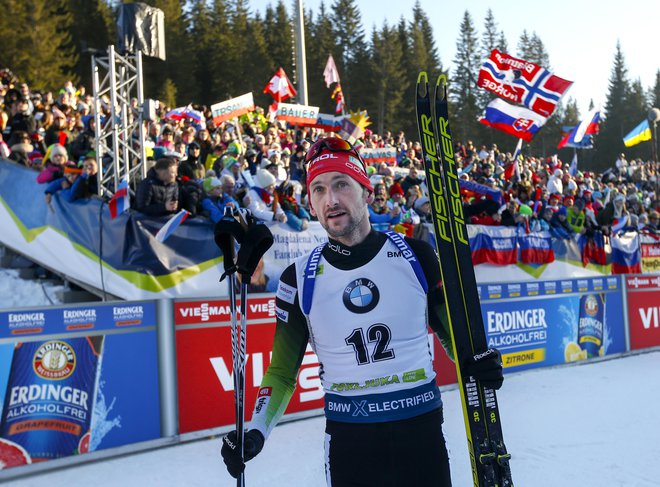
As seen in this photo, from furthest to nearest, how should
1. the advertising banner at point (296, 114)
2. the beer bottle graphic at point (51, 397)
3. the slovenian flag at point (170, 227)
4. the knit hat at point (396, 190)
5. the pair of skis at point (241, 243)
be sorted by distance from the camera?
1. the advertising banner at point (296, 114)
2. the knit hat at point (396, 190)
3. the slovenian flag at point (170, 227)
4. the beer bottle graphic at point (51, 397)
5. the pair of skis at point (241, 243)

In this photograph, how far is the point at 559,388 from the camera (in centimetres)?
899

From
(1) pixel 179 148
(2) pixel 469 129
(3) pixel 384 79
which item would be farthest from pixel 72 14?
(1) pixel 179 148

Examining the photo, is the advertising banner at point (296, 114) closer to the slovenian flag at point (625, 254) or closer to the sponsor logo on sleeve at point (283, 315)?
the slovenian flag at point (625, 254)

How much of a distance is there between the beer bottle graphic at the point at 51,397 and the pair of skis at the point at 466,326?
4546 mm

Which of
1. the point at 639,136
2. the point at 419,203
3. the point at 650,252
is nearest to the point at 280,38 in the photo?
the point at 639,136

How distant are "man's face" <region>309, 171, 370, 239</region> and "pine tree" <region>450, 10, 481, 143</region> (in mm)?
66673

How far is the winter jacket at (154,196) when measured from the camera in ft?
29.4

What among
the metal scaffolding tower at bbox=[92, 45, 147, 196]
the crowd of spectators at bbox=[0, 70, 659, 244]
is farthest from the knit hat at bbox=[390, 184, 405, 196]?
the metal scaffolding tower at bbox=[92, 45, 147, 196]

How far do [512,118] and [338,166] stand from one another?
13586 mm

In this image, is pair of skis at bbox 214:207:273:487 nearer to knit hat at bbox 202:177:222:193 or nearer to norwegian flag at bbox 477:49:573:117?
knit hat at bbox 202:177:222:193

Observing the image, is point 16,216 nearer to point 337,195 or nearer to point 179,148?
point 179,148

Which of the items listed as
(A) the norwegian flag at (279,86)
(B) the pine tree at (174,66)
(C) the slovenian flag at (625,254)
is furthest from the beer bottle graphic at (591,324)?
(B) the pine tree at (174,66)

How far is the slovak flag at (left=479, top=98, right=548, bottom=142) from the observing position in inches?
593

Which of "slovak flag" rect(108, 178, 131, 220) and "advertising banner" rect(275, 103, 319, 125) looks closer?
"slovak flag" rect(108, 178, 131, 220)
